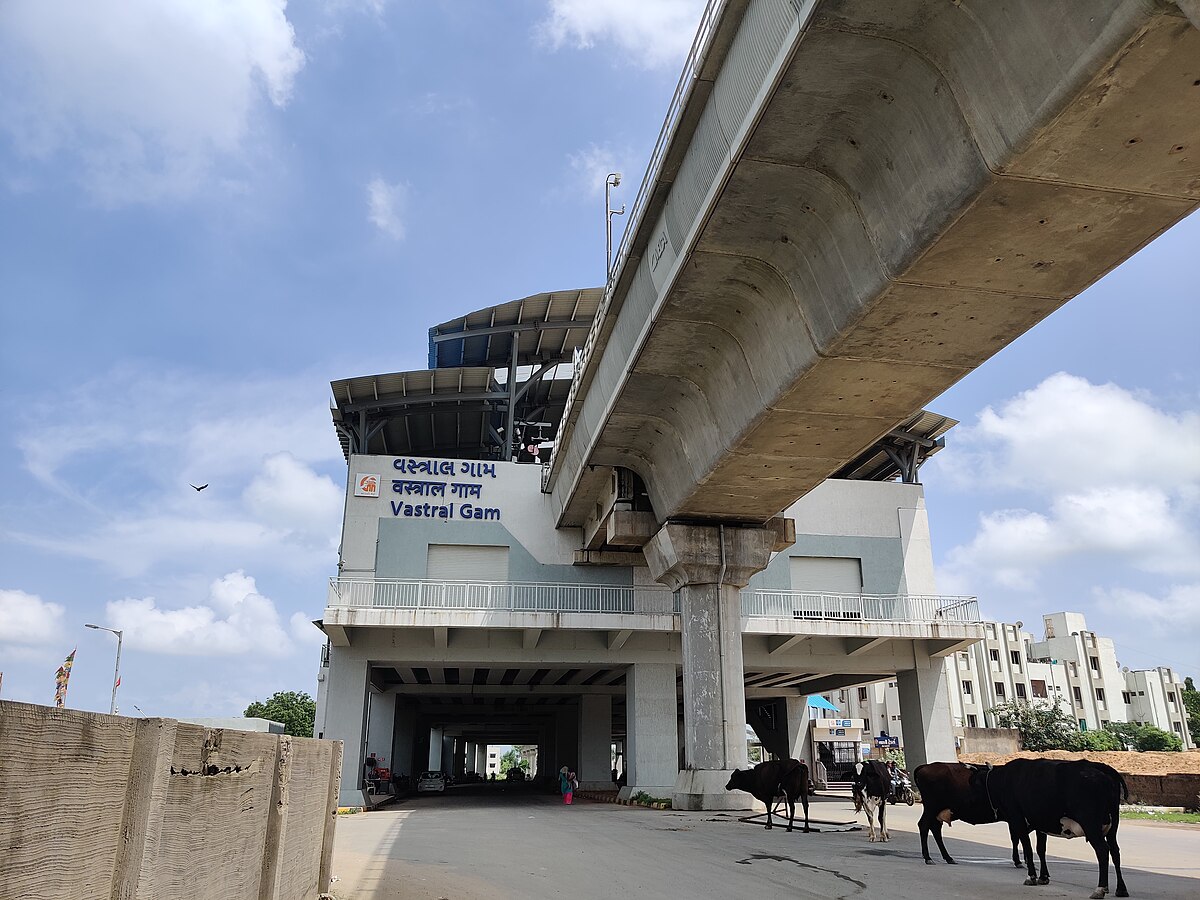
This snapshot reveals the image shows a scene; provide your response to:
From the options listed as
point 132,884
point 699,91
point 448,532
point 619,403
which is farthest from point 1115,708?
point 132,884

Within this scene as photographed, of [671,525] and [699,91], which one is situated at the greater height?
[699,91]

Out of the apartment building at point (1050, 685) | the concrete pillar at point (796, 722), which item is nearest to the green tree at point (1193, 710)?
the apartment building at point (1050, 685)

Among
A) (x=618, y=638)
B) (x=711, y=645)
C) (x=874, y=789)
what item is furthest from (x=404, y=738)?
(x=874, y=789)

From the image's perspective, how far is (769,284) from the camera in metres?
13.7

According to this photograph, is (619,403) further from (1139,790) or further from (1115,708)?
(1115,708)

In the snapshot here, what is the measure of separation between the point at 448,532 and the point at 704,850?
61.2 ft

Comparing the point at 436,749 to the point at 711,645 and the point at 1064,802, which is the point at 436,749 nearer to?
the point at 711,645

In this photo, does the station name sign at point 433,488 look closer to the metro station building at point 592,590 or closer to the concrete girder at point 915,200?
the metro station building at point 592,590

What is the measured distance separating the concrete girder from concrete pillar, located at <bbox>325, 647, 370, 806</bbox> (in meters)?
17.0

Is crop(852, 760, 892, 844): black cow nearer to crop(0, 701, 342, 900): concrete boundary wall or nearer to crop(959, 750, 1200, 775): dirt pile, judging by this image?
crop(0, 701, 342, 900): concrete boundary wall

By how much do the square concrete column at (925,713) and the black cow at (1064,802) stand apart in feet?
74.0

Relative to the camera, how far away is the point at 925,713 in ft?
103

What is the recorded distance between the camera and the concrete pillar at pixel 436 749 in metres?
68.9

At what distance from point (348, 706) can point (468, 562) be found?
6.06 meters
